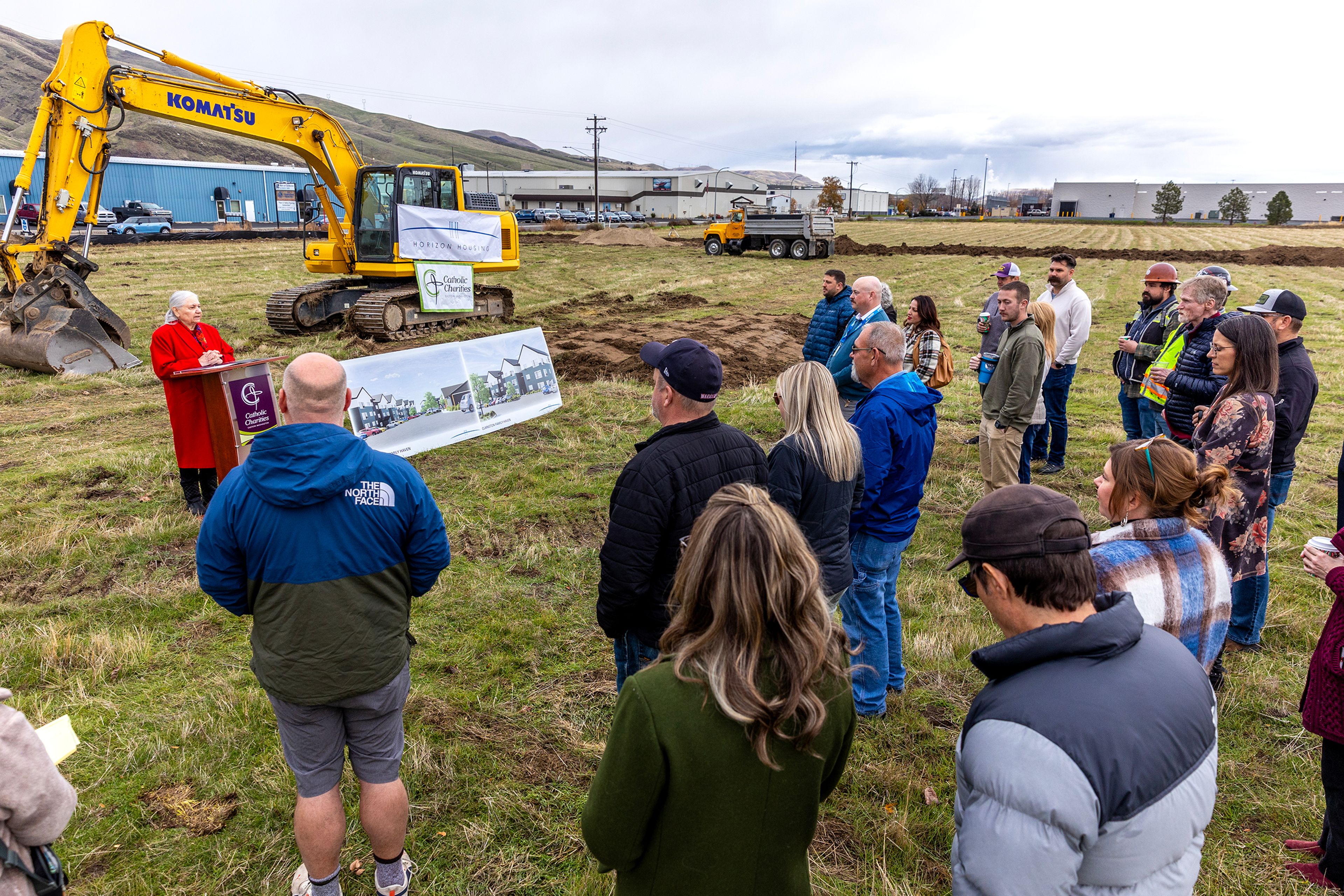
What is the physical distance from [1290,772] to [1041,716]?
328 cm

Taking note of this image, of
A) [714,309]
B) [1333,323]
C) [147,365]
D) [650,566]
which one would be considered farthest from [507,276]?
[650,566]

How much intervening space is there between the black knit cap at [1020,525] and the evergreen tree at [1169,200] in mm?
105513

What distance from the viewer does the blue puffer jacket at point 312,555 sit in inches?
97.7

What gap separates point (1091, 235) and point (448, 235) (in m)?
50.6

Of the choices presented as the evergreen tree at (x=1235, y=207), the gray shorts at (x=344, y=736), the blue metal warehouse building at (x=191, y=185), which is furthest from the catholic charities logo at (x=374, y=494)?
the evergreen tree at (x=1235, y=207)

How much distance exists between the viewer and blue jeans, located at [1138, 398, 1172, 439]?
240 inches

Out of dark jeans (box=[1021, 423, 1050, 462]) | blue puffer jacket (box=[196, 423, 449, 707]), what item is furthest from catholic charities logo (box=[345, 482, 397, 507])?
dark jeans (box=[1021, 423, 1050, 462])

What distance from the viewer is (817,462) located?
3.38 metres

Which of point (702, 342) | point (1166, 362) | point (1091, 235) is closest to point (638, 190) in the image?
point (1091, 235)

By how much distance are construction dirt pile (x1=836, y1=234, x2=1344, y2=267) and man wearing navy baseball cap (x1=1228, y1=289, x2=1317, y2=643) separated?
3132cm

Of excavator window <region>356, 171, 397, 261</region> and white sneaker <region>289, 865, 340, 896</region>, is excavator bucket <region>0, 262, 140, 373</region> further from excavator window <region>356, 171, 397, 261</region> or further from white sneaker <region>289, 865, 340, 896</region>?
white sneaker <region>289, 865, 340, 896</region>

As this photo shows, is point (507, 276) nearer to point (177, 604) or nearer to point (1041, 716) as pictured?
point (177, 604)

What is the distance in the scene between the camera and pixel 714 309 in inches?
731

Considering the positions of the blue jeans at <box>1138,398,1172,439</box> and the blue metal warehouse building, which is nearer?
the blue jeans at <box>1138,398,1172,439</box>
